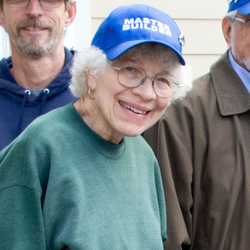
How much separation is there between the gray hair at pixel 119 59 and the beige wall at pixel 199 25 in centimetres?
Result: 189

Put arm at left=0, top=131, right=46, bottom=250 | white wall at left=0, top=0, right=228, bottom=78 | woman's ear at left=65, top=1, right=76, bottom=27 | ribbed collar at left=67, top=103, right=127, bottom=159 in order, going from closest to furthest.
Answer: arm at left=0, top=131, right=46, bottom=250 → ribbed collar at left=67, top=103, right=127, bottom=159 → woman's ear at left=65, top=1, right=76, bottom=27 → white wall at left=0, top=0, right=228, bottom=78

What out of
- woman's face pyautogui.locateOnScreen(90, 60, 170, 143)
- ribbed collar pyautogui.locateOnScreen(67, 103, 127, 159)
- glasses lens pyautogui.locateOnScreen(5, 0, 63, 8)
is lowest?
ribbed collar pyautogui.locateOnScreen(67, 103, 127, 159)

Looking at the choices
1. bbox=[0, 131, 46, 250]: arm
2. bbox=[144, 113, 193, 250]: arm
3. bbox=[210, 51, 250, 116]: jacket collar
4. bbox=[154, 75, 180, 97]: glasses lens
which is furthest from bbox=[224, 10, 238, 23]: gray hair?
bbox=[0, 131, 46, 250]: arm

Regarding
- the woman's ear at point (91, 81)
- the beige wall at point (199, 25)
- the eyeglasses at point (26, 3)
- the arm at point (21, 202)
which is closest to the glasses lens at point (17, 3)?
the eyeglasses at point (26, 3)

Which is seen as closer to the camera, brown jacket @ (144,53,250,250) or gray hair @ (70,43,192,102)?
gray hair @ (70,43,192,102)

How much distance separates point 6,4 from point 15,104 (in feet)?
1.73

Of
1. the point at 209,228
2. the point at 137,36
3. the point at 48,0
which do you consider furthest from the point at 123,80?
the point at 209,228

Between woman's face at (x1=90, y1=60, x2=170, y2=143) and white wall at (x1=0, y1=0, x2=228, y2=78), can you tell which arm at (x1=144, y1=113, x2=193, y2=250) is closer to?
woman's face at (x1=90, y1=60, x2=170, y2=143)

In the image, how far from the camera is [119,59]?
4.90ft

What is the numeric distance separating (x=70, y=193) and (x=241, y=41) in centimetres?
133

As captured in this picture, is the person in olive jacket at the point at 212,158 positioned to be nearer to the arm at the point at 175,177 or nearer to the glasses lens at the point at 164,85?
the arm at the point at 175,177

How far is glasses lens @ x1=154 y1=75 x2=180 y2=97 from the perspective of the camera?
1.53m

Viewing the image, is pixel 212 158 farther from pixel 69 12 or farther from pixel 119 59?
pixel 69 12

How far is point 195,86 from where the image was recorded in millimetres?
2289
